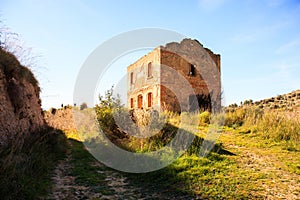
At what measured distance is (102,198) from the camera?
3.47m

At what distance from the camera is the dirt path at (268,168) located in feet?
11.6

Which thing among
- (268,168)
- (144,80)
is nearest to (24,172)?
(268,168)

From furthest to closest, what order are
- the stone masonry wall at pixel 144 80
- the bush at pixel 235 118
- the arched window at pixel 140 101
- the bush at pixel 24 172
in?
the arched window at pixel 140 101 → the stone masonry wall at pixel 144 80 → the bush at pixel 235 118 → the bush at pixel 24 172

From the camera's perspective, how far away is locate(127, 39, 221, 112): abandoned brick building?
16.9 metres

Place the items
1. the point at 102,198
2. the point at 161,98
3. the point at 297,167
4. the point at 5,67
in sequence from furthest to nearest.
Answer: the point at 161,98, the point at 5,67, the point at 297,167, the point at 102,198

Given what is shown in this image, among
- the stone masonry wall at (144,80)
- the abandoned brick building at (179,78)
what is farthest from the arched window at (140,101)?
the stone masonry wall at (144,80)

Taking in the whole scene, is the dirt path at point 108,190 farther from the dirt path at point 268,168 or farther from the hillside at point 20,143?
the dirt path at point 268,168

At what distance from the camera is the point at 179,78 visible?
17.7 meters

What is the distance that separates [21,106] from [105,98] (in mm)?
3376

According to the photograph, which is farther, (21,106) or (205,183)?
(21,106)

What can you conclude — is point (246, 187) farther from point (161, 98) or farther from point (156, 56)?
point (156, 56)

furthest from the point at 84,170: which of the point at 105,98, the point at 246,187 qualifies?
the point at 105,98

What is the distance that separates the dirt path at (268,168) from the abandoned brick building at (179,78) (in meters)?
9.35

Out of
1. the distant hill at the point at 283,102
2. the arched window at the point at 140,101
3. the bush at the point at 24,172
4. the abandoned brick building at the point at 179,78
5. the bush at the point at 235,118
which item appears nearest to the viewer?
the bush at the point at 24,172
